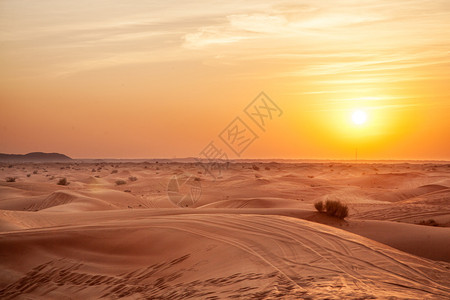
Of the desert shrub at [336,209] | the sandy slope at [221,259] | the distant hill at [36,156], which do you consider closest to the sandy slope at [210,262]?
the sandy slope at [221,259]

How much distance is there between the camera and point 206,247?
8.30 meters

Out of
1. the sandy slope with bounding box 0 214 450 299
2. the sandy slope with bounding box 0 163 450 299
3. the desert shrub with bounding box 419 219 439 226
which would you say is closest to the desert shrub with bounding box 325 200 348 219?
the sandy slope with bounding box 0 163 450 299

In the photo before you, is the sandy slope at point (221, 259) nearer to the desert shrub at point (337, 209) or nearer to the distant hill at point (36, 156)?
the desert shrub at point (337, 209)

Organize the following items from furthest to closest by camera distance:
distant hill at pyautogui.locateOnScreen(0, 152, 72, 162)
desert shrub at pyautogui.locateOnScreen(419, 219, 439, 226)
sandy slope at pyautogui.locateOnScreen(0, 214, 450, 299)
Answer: distant hill at pyautogui.locateOnScreen(0, 152, 72, 162) < desert shrub at pyautogui.locateOnScreen(419, 219, 439, 226) < sandy slope at pyautogui.locateOnScreen(0, 214, 450, 299)

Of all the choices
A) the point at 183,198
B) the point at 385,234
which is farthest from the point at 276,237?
the point at 183,198

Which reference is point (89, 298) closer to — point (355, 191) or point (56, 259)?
point (56, 259)

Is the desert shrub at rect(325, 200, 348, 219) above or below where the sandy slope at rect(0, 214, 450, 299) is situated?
above

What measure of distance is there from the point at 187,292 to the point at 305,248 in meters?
2.41

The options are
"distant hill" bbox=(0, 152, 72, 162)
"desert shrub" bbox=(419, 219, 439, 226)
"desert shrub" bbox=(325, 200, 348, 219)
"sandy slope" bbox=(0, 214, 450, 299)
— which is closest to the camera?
"sandy slope" bbox=(0, 214, 450, 299)

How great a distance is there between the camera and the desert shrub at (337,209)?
510 inches

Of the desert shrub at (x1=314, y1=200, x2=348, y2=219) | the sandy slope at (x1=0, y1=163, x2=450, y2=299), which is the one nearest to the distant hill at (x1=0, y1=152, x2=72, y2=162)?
the desert shrub at (x1=314, y1=200, x2=348, y2=219)

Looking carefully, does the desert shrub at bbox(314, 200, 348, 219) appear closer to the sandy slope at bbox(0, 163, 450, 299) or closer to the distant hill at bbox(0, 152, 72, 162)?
the sandy slope at bbox(0, 163, 450, 299)

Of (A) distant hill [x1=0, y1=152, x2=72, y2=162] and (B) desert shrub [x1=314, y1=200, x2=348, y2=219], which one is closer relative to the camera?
(B) desert shrub [x1=314, y1=200, x2=348, y2=219]

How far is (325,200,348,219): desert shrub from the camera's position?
42.5ft
